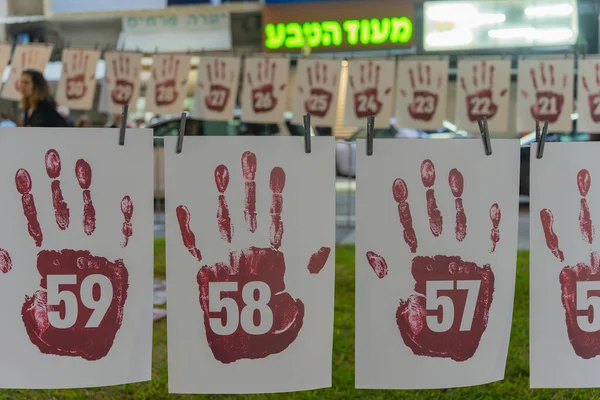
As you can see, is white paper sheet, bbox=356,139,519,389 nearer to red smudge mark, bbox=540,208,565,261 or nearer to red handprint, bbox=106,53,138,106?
red smudge mark, bbox=540,208,565,261

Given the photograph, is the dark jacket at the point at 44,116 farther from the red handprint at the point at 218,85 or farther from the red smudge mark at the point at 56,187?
the red smudge mark at the point at 56,187

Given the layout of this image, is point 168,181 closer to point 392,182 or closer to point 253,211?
point 253,211

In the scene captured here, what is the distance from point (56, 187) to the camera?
1.29m

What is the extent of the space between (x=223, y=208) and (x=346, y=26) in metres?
10.5

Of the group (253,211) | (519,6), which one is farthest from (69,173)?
(519,6)

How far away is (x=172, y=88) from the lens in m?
5.90

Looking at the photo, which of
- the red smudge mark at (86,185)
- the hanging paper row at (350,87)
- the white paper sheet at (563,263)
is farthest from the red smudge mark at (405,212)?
the hanging paper row at (350,87)

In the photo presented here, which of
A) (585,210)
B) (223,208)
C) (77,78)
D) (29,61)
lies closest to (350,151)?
(77,78)

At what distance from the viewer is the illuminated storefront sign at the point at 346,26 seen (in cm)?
1120

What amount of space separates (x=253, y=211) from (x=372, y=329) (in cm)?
34

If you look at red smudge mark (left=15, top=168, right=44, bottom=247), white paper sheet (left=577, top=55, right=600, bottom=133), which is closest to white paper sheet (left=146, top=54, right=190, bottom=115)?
white paper sheet (left=577, top=55, right=600, bottom=133)

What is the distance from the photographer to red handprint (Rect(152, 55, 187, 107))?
5879 mm

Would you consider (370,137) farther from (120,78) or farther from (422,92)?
(120,78)

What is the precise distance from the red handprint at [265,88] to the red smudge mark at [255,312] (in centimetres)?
453
